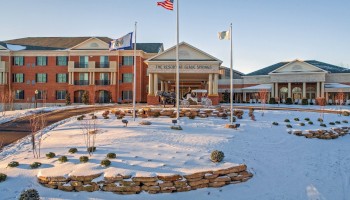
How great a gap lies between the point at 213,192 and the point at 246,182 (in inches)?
64.1

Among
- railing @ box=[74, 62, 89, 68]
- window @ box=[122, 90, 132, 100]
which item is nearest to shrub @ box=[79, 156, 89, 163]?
window @ box=[122, 90, 132, 100]

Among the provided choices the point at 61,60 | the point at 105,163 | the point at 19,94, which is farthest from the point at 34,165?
the point at 19,94

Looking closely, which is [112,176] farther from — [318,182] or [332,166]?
[332,166]

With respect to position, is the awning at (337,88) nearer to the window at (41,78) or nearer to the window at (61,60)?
the window at (61,60)

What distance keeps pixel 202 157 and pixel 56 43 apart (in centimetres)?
4441

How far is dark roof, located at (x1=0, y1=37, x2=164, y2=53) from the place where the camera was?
47.8 meters

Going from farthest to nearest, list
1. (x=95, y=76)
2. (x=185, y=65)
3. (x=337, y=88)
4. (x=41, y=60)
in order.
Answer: (x=41, y=60)
(x=95, y=76)
(x=337, y=88)
(x=185, y=65)

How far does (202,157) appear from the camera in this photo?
1215 centimetres

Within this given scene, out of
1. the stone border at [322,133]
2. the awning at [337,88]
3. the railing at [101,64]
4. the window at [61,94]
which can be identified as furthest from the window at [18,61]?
the awning at [337,88]

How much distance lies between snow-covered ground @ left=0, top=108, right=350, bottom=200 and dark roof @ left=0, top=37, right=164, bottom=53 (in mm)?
31289

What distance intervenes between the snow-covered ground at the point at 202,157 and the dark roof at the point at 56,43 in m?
31.3

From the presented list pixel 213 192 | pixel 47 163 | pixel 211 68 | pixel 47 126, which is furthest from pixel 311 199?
pixel 211 68

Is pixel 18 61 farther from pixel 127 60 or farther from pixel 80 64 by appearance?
pixel 127 60

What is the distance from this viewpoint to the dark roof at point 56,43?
1881 inches
